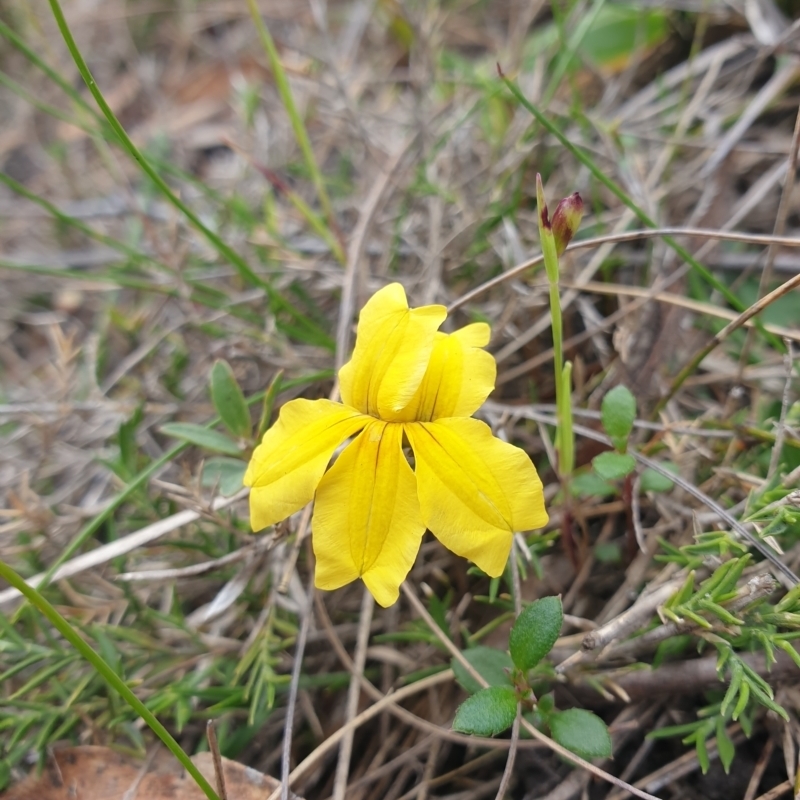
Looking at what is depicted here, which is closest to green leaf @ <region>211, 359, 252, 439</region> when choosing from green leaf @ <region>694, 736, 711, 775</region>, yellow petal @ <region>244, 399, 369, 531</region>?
yellow petal @ <region>244, 399, 369, 531</region>

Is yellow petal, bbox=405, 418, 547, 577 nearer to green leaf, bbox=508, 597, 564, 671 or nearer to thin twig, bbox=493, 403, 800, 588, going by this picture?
green leaf, bbox=508, 597, 564, 671

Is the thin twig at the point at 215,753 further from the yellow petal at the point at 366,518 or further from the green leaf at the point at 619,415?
the green leaf at the point at 619,415

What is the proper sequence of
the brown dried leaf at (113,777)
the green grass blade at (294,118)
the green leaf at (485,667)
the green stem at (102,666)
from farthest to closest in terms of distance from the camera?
the green grass blade at (294,118) < the brown dried leaf at (113,777) < the green leaf at (485,667) < the green stem at (102,666)

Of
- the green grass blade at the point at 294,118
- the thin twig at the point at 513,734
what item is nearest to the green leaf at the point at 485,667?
the thin twig at the point at 513,734

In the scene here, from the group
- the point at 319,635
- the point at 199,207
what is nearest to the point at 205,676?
the point at 319,635

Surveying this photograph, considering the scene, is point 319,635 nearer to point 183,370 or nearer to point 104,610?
point 104,610

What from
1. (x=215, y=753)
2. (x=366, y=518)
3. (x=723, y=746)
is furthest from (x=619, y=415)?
(x=215, y=753)
